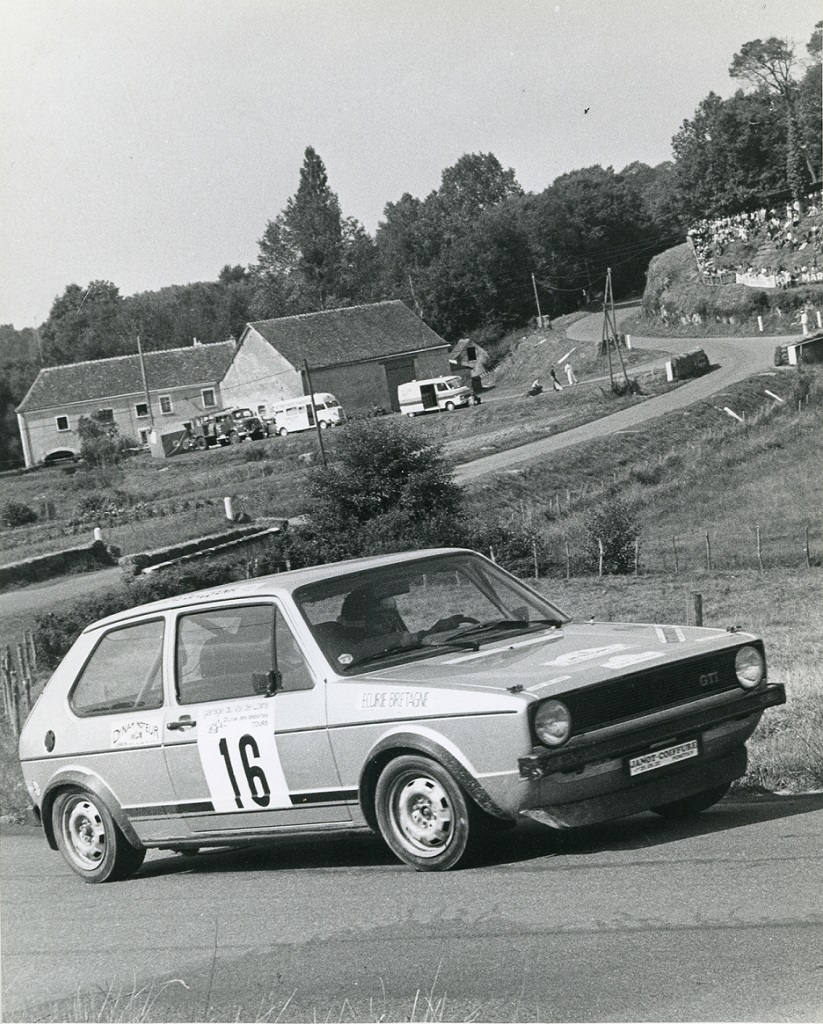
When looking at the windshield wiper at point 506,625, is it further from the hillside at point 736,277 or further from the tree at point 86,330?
the tree at point 86,330

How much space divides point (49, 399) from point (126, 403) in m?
5.01

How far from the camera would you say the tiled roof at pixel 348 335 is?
3219 inches

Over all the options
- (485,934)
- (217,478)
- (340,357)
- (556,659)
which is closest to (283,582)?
(556,659)

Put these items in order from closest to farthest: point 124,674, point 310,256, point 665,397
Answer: point 124,674, point 665,397, point 310,256

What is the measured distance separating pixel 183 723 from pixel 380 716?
1485 millimetres

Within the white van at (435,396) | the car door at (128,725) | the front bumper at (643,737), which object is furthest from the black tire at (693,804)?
the white van at (435,396)

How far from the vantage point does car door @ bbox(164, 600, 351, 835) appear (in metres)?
7.00

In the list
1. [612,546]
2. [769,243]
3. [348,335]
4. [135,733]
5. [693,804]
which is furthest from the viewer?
[769,243]

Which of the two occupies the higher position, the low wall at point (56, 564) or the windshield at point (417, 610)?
the windshield at point (417, 610)

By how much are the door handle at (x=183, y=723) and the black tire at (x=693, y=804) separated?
2.61 metres

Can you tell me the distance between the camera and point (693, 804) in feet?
23.5

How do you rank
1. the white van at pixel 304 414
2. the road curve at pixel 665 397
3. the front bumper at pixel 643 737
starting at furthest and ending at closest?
the white van at pixel 304 414 < the road curve at pixel 665 397 < the front bumper at pixel 643 737

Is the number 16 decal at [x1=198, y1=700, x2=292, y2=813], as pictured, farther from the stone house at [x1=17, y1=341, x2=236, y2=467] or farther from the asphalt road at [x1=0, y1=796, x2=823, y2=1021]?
the stone house at [x1=17, y1=341, x2=236, y2=467]

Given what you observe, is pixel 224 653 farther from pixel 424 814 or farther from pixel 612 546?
pixel 612 546
